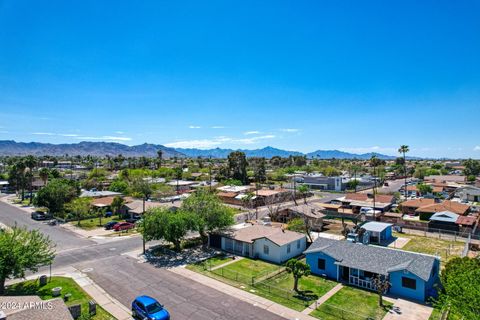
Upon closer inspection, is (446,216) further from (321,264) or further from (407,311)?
(407,311)

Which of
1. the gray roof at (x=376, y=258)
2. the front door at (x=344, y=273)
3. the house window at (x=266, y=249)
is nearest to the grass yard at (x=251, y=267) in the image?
the house window at (x=266, y=249)

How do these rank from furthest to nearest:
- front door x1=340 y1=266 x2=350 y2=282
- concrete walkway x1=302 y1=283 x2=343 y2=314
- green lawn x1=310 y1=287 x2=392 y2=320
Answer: front door x1=340 y1=266 x2=350 y2=282 → concrete walkway x1=302 y1=283 x2=343 y2=314 → green lawn x1=310 y1=287 x2=392 y2=320

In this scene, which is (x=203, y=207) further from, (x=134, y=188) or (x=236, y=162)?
(x=236, y=162)

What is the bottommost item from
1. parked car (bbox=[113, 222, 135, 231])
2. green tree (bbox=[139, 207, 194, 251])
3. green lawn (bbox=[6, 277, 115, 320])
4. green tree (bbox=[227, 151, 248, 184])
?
green lawn (bbox=[6, 277, 115, 320])

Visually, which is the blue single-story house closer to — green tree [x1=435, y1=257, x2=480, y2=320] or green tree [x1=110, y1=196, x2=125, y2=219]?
green tree [x1=435, y1=257, x2=480, y2=320]

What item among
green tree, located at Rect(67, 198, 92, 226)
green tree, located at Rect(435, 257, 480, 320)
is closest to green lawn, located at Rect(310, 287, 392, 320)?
green tree, located at Rect(435, 257, 480, 320)

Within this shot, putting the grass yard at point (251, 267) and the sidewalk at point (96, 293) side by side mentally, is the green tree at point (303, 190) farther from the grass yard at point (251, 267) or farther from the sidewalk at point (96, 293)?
the sidewalk at point (96, 293)

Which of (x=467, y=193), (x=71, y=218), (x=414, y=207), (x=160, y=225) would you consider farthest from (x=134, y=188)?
(x=467, y=193)
